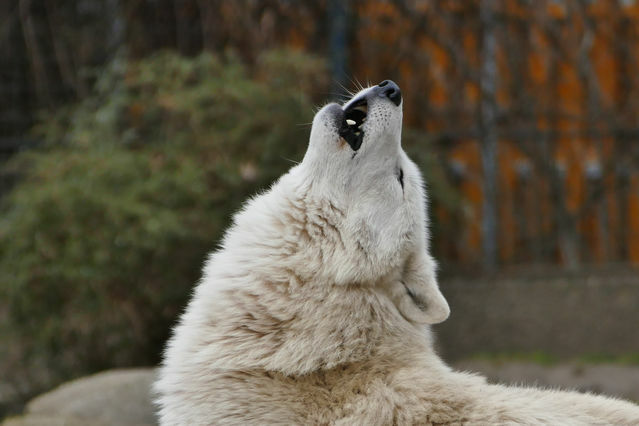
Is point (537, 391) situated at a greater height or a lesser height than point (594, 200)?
lesser

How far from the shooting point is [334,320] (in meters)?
3.25

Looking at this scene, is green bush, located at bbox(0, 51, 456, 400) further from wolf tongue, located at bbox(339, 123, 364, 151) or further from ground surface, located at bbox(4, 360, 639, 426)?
wolf tongue, located at bbox(339, 123, 364, 151)

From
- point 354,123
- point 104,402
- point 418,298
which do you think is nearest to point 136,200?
point 104,402

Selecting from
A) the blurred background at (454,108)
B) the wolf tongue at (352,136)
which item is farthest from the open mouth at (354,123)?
the blurred background at (454,108)

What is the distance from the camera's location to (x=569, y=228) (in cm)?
832

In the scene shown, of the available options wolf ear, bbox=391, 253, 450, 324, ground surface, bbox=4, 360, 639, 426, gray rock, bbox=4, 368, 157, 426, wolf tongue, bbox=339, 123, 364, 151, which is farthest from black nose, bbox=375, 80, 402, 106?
gray rock, bbox=4, 368, 157, 426

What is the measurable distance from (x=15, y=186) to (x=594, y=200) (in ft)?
17.8

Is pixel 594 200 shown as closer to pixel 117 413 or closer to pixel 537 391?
pixel 117 413

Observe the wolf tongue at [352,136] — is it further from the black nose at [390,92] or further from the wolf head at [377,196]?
the black nose at [390,92]

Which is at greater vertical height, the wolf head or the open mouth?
the open mouth

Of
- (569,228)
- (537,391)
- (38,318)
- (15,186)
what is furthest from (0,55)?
(537,391)

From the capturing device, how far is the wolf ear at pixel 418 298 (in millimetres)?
3432

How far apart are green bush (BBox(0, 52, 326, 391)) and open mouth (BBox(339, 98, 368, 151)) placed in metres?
3.18

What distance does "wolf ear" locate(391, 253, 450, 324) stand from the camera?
3.43 meters
